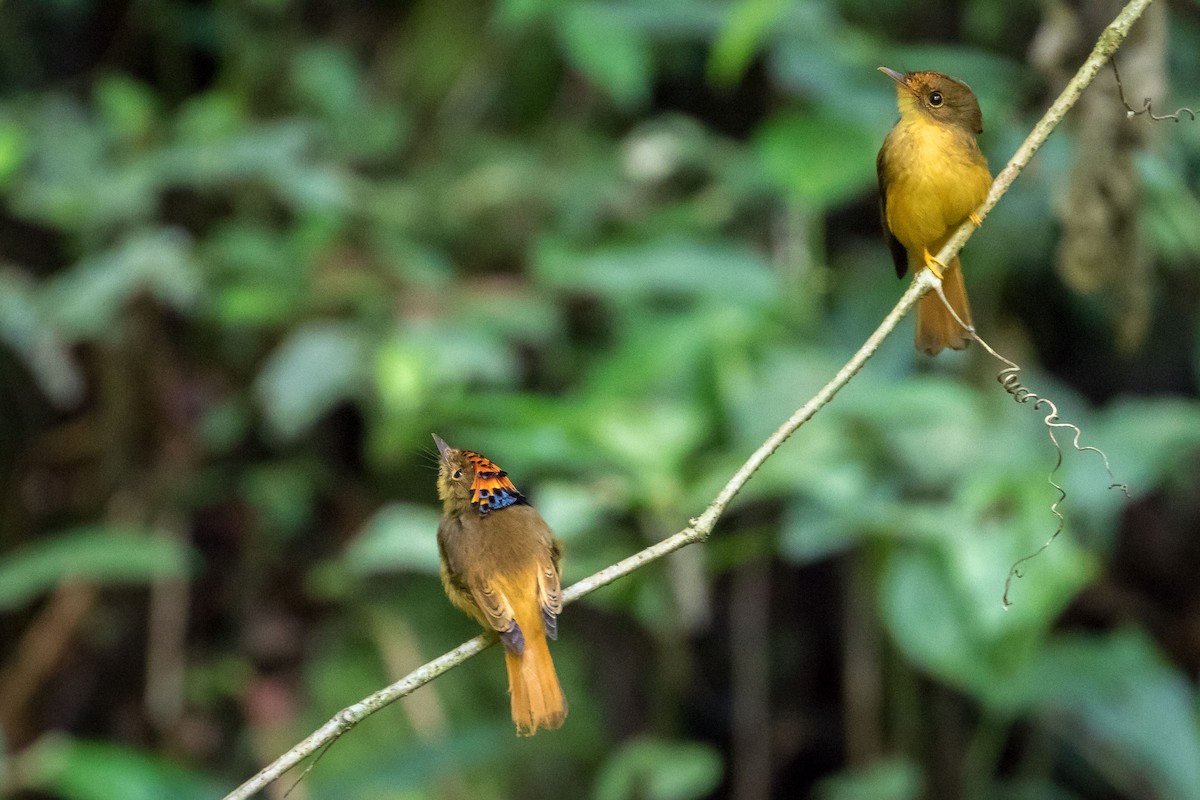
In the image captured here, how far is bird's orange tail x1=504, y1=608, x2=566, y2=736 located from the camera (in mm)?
1667

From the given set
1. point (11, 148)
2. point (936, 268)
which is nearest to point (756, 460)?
point (936, 268)

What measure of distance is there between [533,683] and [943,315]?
29.4 inches

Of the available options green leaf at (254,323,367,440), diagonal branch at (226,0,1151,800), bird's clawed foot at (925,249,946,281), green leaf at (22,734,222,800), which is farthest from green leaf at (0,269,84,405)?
bird's clawed foot at (925,249,946,281)

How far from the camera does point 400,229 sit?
4453mm

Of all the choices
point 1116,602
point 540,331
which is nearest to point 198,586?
point 540,331

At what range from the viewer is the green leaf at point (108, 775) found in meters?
3.41

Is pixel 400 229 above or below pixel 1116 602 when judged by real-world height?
above

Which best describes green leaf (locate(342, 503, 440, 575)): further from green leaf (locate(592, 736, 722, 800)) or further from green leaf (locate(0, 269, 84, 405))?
green leaf (locate(0, 269, 84, 405))

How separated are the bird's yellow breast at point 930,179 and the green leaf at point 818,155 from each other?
1.94 m

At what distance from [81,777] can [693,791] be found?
5.20 feet

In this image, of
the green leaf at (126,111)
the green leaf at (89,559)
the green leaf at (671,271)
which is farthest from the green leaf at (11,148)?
the green leaf at (671,271)

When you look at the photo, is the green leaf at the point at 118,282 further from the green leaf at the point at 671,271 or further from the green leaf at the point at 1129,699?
the green leaf at the point at 1129,699

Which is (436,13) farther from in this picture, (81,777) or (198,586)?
(81,777)

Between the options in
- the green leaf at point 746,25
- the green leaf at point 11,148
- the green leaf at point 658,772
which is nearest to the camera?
the green leaf at point 658,772
